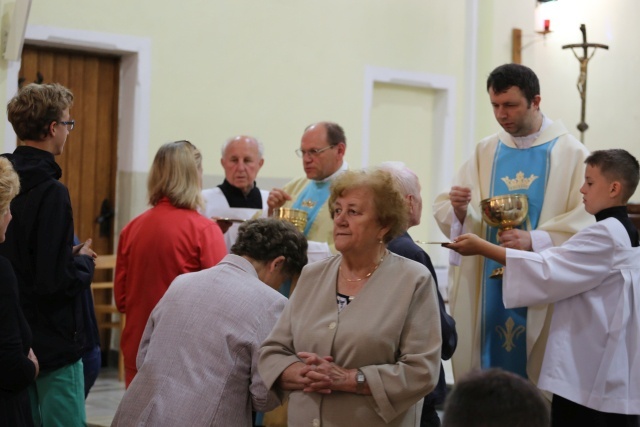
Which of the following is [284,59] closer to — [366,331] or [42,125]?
[42,125]

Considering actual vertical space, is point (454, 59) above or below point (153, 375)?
above

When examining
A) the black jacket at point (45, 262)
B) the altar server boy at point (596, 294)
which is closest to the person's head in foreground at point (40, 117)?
the black jacket at point (45, 262)

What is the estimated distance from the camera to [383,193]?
11.2 ft

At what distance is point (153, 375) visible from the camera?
11.7ft

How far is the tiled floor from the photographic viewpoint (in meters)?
6.40

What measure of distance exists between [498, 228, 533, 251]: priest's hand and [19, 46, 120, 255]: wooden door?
15.0ft

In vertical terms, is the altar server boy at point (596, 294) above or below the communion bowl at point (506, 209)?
below

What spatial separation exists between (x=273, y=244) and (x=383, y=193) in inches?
21.3

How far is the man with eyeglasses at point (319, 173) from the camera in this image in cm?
549

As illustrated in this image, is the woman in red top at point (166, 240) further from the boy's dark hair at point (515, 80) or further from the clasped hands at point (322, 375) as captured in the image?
the clasped hands at point (322, 375)

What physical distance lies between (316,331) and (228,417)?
1.64ft

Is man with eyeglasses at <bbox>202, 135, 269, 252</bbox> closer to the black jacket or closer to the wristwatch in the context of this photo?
the black jacket

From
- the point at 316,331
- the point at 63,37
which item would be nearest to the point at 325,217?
the point at 316,331

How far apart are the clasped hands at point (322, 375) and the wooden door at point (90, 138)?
17.8 feet
